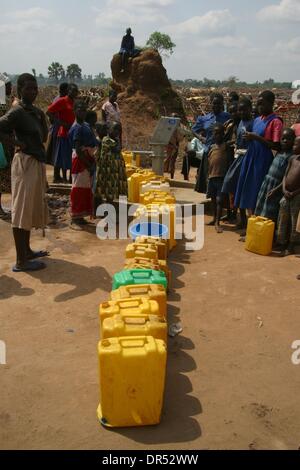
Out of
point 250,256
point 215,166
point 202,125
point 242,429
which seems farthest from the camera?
point 202,125

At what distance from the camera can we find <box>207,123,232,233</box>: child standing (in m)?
6.12

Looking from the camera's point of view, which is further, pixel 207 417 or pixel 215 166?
pixel 215 166

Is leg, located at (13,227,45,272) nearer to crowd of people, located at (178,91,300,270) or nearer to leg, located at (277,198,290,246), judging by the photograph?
crowd of people, located at (178,91,300,270)

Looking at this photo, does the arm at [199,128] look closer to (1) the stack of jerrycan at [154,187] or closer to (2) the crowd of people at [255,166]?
(2) the crowd of people at [255,166]

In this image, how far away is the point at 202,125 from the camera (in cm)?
690

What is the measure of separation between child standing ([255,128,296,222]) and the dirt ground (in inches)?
25.8

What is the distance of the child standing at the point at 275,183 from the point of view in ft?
16.9

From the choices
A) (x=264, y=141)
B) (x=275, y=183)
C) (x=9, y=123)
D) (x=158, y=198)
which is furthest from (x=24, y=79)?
(x=275, y=183)

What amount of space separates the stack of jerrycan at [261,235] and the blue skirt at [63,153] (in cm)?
371

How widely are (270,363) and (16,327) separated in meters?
1.98

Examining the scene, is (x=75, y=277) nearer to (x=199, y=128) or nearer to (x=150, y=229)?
(x=150, y=229)

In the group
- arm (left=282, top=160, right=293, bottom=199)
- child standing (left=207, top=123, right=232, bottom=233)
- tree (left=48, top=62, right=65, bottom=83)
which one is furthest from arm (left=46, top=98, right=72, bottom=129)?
tree (left=48, top=62, right=65, bottom=83)
